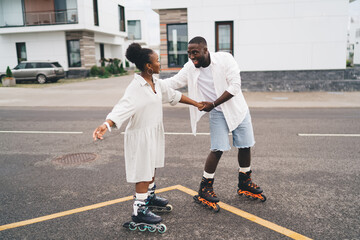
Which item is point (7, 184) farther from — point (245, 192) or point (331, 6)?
point (331, 6)

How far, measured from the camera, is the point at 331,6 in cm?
1585

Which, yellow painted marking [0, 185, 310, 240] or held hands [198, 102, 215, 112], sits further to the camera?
held hands [198, 102, 215, 112]

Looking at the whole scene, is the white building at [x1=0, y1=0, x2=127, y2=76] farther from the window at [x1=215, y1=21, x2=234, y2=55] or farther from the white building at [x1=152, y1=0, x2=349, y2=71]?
the window at [x1=215, y1=21, x2=234, y2=55]

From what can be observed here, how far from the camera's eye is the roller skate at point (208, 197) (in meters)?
3.82

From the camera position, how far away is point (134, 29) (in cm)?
5606

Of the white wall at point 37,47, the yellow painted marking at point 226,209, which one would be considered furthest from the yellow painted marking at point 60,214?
the white wall at point 37,47

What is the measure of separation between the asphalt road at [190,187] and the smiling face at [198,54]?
170 cm

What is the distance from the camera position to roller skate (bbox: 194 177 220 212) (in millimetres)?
3816

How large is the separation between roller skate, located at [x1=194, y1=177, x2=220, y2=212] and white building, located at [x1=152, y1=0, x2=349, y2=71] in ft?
44.5

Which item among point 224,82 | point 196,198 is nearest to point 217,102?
point 224,82

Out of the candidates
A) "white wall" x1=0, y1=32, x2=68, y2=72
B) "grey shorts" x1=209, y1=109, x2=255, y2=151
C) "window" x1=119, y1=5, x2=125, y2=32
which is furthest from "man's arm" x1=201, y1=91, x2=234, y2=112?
"window" x1=119, y1=5, x2=125, y2=32

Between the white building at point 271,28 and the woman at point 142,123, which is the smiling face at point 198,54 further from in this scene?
the white building at point 271,28

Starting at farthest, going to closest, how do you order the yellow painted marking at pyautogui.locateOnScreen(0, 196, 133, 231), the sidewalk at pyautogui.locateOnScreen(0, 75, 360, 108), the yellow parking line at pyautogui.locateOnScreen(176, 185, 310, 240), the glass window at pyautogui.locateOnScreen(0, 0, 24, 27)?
the glass window at pyautogui.locateOnScreen(0, 0, 24, 27), the sidewalk at pyautogui.locateOnScreen(0, 75, 360, 108), the yellow painted marking at pyautogui.locateOnScreen(0, 196, 133, 231), the yellow parking line at pyautogui.locateOnScreen(176, 185, 310, 240)

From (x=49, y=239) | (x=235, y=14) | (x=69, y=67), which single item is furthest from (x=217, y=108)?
(x=69, y=67)
